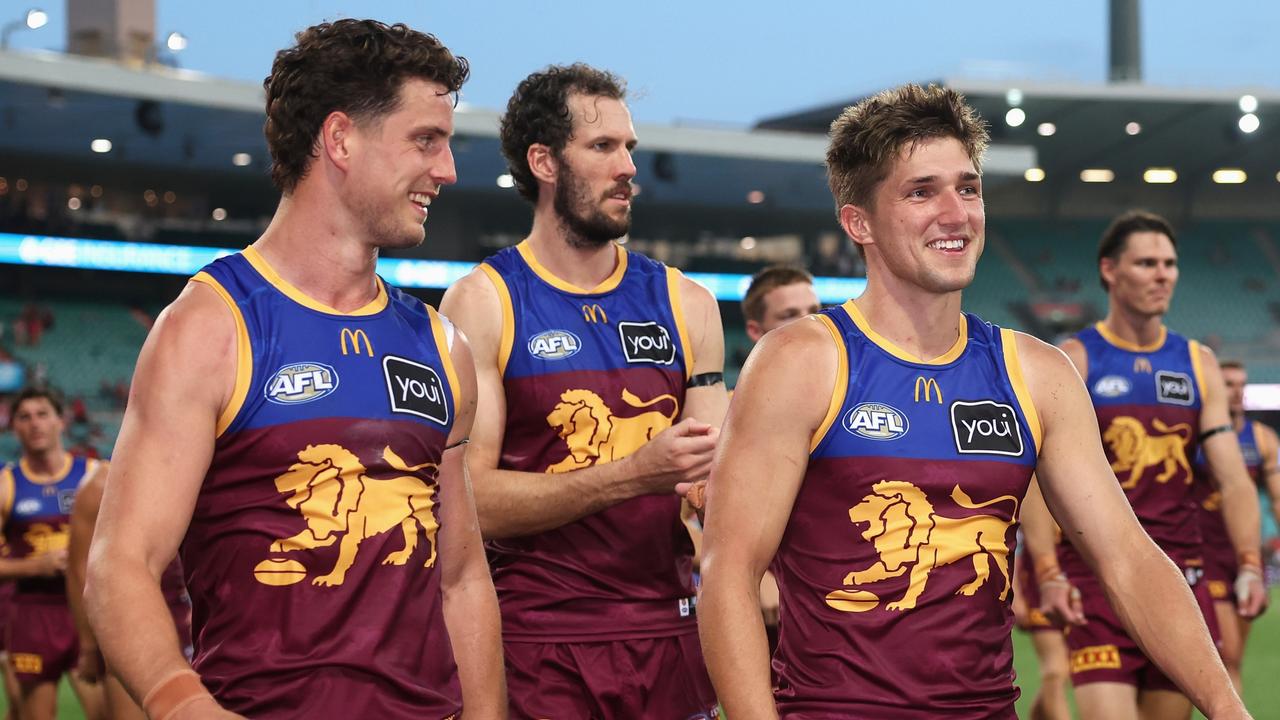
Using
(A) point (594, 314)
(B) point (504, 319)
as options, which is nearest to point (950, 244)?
(A) point (594, 314)

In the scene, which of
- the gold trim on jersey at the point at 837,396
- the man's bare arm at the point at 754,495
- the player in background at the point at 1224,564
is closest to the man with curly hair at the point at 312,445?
the man's bare arm at the point at 754,495

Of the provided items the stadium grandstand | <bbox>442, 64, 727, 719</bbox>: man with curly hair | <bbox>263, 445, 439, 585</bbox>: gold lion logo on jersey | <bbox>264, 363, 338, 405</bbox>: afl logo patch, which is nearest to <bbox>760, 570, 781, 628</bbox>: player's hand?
<bbox>442, 64, 727, 719</bbox>: man with curly hair

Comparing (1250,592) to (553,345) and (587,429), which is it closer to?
(587,429)

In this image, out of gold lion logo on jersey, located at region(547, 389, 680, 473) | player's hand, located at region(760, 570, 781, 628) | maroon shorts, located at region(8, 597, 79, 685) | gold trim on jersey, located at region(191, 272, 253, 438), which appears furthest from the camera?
maroon shorts, located at region(8, 597, 79, 685)

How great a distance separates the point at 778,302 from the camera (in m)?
6.95

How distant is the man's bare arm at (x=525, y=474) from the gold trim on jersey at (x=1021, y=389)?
86cm

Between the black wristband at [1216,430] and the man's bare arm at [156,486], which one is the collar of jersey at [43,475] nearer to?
the black wristband at [1216,430]

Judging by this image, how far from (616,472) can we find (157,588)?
1.79 meters

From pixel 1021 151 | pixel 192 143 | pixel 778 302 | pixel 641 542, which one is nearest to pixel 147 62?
pixel 192 143

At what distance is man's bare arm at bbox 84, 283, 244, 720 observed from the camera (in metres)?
2.75

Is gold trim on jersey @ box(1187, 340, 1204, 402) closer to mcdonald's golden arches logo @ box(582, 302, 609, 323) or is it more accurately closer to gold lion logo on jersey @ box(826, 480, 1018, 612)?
mcdonald's golden arches logo @ box(582, 302, 609, 323)

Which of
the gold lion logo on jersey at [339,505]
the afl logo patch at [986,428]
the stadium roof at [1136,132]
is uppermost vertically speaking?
the stadium roof at [1136,132]

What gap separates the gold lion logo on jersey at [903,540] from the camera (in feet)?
10.7

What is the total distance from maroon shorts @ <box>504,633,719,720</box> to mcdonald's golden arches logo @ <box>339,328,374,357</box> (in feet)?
5.79
